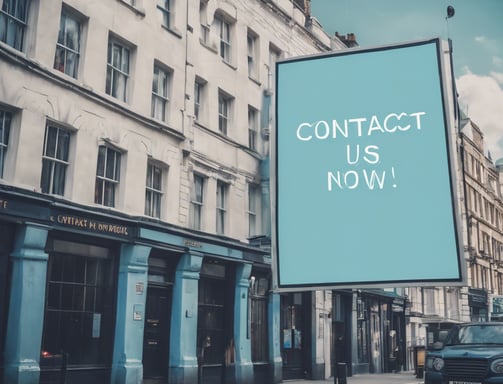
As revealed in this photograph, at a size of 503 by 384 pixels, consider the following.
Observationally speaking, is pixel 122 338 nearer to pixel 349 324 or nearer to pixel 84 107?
pixel 84 107

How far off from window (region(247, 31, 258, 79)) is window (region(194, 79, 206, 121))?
139 inches

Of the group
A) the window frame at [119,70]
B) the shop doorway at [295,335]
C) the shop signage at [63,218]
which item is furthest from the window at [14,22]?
the shop doorway at [295,335]

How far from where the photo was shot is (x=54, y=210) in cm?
1528

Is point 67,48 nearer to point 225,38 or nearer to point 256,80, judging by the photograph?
point 225,38

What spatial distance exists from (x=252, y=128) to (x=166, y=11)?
6031mm

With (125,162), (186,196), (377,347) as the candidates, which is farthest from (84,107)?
(377,347)

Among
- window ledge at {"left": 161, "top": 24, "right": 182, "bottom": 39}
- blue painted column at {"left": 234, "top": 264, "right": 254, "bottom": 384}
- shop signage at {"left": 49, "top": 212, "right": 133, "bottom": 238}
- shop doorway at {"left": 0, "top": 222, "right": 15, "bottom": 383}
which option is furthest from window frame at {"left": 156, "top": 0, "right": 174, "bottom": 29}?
shop doorway at {"left": 0, "top": 222, "right": 15, "bottom": 383}

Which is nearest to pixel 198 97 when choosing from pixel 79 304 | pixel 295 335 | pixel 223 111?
pixel 223 111

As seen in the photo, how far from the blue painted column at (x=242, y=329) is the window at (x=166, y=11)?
8.22 m

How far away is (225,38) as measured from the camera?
24.1 m

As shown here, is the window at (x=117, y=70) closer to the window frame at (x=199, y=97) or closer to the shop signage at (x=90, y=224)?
the window frame at (x=199, y=97)

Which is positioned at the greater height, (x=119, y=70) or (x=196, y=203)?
(x=119, y=70)

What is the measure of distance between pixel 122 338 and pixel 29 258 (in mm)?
3702

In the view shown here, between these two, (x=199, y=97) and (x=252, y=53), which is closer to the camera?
(x=199, y=97)
